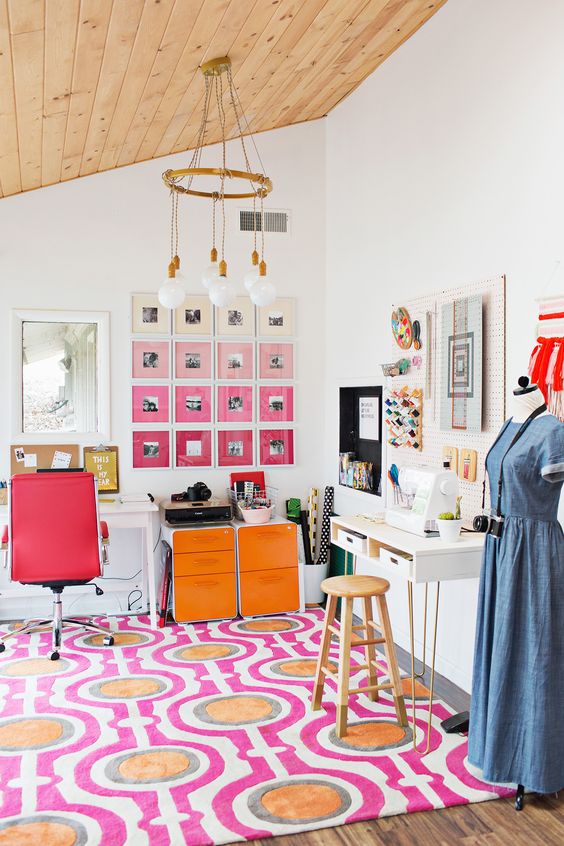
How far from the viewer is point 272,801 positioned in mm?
2688

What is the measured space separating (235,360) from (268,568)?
145 cm

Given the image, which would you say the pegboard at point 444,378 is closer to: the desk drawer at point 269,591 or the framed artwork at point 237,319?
the desk drawer at point 269,591

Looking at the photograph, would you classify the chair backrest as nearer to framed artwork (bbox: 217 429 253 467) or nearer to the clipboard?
the clipboard

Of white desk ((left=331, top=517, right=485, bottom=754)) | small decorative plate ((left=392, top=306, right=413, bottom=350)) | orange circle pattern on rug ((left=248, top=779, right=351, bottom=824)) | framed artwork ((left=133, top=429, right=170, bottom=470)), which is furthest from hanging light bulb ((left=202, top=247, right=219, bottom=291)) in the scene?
orange circle pattern on rug ((left=248, top=779, right=351, bottom=824))

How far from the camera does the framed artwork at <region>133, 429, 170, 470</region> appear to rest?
204 inches

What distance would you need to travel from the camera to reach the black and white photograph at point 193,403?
5293 mm

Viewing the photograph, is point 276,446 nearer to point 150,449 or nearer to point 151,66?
point 150,449

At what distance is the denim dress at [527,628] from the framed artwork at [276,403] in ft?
9.26

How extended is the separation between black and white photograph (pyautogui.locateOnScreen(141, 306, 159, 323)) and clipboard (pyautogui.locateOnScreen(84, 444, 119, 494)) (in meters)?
0.90

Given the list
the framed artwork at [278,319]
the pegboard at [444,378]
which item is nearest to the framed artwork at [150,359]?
the framed artwork at [278,319]

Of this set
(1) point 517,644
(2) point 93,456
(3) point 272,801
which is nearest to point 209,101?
(2) point 93,456

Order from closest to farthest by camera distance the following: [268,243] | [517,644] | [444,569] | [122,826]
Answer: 1. [122,826]
2. [517,644]
3. [444,569]
4. [268,243]

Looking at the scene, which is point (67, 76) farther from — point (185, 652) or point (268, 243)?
point (185, 652)

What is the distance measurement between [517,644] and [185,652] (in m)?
2.14
